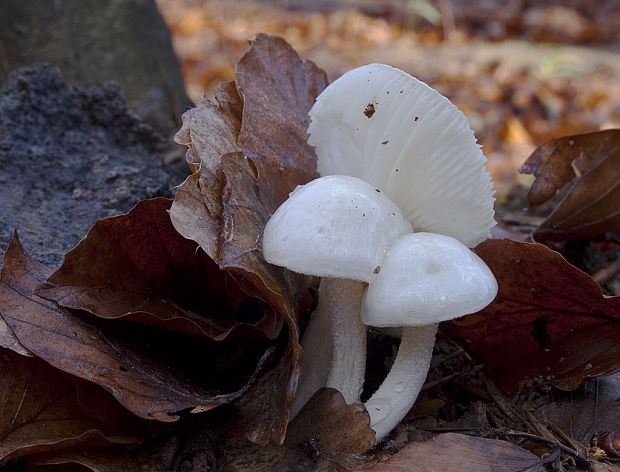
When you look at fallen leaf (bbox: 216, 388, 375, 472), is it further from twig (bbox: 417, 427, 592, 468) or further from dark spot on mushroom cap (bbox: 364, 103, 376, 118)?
dark spot on mushroom cap (bbox: 364, 103, 376, 118)

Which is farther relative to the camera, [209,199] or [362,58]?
[362,58]

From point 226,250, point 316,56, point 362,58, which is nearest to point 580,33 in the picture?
point 362,58

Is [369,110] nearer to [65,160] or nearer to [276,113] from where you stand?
[276,113]

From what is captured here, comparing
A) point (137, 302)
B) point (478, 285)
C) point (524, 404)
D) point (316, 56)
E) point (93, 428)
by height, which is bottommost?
point (316, 56)

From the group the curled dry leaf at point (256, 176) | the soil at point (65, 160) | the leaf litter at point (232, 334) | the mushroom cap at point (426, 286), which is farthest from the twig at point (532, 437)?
the soil at point (65, 160)

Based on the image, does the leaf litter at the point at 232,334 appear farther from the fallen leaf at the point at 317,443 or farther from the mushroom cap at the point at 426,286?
the mushroom cap at the point at 426,286

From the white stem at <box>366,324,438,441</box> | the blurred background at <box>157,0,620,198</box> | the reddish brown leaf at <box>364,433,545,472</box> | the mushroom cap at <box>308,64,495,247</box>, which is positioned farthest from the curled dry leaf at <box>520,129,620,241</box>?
the blurred background at <box>157,0,620,198</box>

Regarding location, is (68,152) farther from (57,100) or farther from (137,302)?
(137,302)

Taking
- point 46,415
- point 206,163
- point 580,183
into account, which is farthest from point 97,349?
point 580,183
